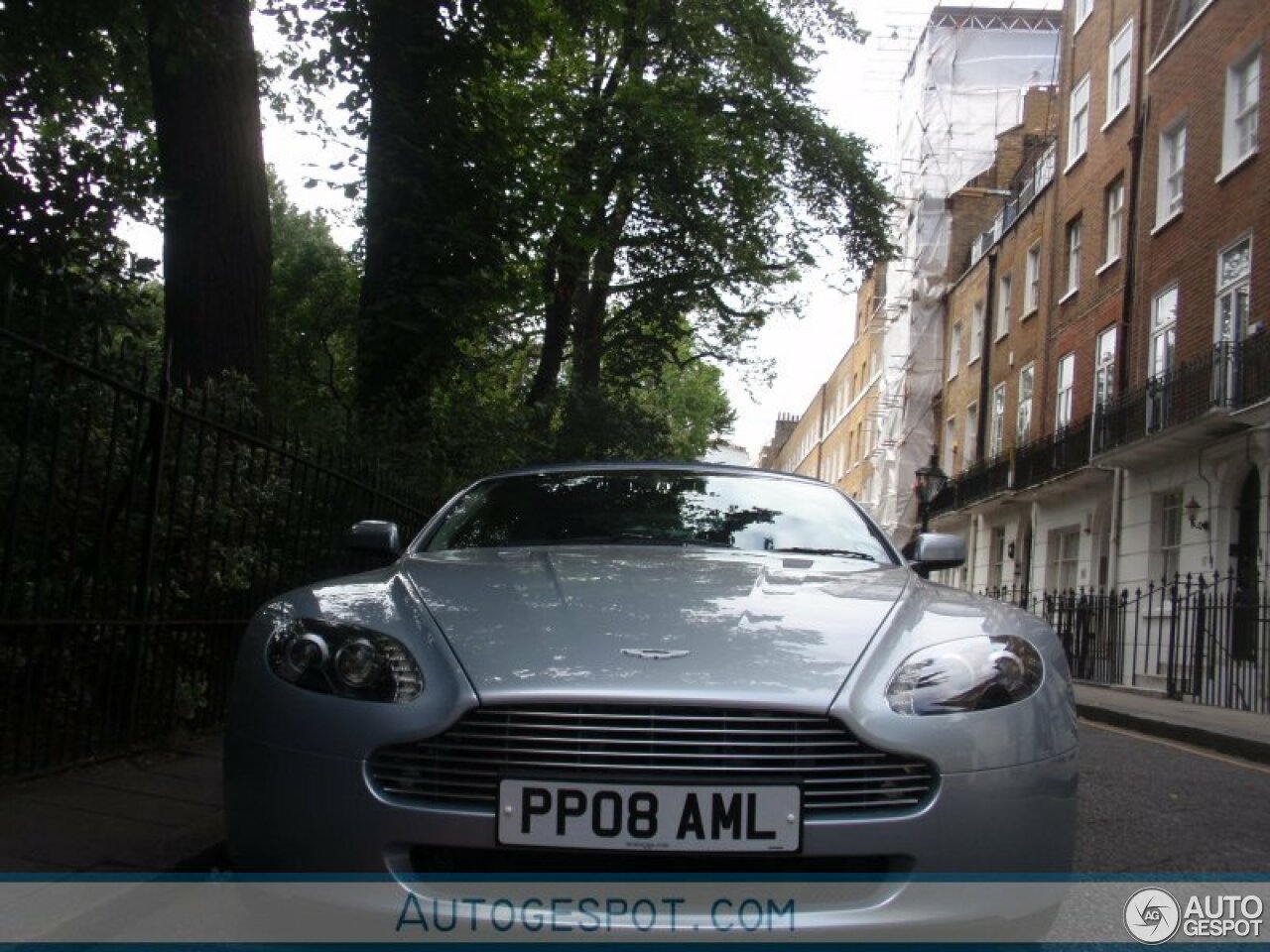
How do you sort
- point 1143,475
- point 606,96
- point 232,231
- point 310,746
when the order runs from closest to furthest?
point 310,746 → point 232,231 → point 606,96 → point 1143,475

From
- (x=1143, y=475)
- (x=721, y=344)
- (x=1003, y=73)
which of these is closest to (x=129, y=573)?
(x=1143, y=475)

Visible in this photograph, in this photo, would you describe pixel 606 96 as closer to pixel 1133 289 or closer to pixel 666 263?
pixel 666 263

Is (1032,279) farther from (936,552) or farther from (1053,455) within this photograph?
(936,552)

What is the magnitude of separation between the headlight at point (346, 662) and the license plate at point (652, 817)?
410mm

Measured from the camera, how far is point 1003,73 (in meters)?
40.5

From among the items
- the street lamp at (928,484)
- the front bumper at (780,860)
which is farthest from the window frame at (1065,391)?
the front bumper at (780,860)

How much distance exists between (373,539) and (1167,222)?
62.9 ft

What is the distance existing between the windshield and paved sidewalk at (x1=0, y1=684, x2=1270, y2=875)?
123cm

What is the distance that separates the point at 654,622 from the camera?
3053 mm

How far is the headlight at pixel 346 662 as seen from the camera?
2.83 m

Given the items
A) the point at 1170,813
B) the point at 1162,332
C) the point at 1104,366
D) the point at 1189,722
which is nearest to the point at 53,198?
the point at 1170,813

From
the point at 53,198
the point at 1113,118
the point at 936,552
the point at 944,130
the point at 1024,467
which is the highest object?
the point at 944,130

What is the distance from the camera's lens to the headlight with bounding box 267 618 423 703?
2.83 meters

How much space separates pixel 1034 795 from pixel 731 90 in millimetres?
19876
